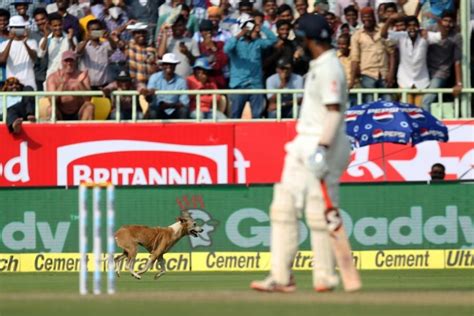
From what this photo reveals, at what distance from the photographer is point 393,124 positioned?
20812mm

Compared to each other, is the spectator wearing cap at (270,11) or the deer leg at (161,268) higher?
the spectator wearing cap at (270,11)

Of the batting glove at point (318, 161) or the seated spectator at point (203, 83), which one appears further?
the seated spectator at point (203, 83)

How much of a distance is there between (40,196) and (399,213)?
17.4 ft

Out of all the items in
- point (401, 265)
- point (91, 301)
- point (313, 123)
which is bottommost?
point (401, 265)

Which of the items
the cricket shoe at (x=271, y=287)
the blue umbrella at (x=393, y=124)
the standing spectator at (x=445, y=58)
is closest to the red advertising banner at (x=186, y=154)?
the standing spectator at (x=445, y=58)

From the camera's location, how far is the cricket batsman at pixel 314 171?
1008 centimetres

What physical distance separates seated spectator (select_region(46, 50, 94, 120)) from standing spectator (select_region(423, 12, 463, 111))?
5.38 m

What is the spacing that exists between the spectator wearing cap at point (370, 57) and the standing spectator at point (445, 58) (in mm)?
682

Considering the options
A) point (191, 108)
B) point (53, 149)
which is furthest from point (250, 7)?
point (53, 149)

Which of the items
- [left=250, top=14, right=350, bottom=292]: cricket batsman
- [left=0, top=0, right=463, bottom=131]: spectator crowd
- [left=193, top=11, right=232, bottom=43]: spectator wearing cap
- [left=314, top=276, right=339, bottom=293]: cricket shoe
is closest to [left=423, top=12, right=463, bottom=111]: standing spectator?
[left=0, top=0, right=463, bottom=131]: spectator crowd

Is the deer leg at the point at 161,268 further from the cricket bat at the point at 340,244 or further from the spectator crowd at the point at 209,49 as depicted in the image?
the cricket bat at the point at 340,244

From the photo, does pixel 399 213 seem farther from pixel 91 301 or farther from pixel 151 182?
pixel 91 301

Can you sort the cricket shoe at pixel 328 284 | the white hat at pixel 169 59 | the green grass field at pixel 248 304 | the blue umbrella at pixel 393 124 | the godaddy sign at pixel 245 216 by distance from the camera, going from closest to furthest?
the green grass field at pixel 248 304 → the cricket shoe at pixel 328 284 → the godaddy sign at pixel 245 216 → the blue umbrella at pixel 393 124 → the white hat at pixel 169 59

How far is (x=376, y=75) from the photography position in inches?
859
